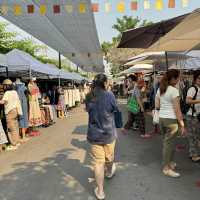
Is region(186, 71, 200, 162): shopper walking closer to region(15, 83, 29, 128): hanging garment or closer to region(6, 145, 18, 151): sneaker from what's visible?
region(6, 145, 18, 151): sneaker

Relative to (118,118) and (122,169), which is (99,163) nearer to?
(118,118)

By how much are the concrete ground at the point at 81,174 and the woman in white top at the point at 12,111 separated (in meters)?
0.32

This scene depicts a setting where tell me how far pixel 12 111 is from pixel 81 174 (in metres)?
3.01

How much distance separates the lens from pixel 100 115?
3955 millimetres

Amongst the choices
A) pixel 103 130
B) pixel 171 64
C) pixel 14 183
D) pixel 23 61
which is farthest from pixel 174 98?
pixel 171 64

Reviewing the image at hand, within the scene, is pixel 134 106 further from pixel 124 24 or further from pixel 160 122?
pixel 124 24

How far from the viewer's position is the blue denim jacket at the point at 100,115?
12.9ft

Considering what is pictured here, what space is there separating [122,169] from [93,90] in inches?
73.0

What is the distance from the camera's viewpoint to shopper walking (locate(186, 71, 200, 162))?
519 cm

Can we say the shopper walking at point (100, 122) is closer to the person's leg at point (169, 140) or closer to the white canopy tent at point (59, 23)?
the person's leg at point (169, 140)

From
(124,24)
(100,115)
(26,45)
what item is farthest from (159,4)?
(124,24)

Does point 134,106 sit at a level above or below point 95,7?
below

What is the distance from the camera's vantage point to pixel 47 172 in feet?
16.8

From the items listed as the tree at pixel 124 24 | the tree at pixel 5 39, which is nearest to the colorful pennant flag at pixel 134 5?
the tree at pixel 5 39
